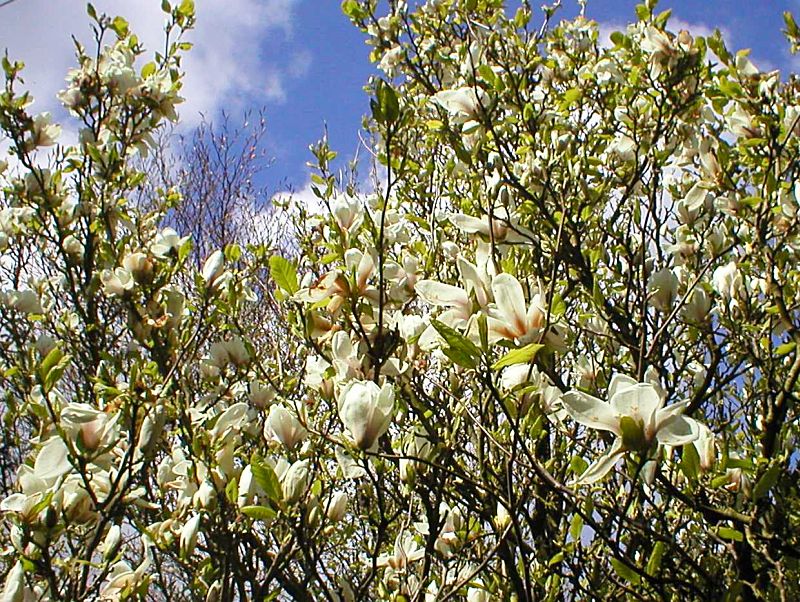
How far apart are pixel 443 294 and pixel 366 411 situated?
0.23 meters

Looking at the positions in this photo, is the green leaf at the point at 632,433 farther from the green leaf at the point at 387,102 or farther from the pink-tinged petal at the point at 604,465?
the green leaf at the point at 387,102

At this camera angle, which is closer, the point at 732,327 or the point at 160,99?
the point at 732,327

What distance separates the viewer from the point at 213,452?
4.63 feet

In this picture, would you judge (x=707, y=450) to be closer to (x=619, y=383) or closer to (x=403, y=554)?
(x=619, y=383)

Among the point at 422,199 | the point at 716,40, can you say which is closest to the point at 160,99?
the point at 422,199

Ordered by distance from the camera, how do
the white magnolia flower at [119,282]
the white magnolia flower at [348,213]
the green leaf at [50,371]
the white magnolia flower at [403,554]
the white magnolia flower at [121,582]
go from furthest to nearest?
the white magnolia flower at [403,554] → the white magnolia flower at [119,282] → the white magnolia flower at [348,213] → the white magnolia flower at [121,582] → the green leaf at [50,371]

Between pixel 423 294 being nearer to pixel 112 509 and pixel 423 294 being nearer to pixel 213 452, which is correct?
pixel 213 452

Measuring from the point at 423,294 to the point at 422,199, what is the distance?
1.73 metres

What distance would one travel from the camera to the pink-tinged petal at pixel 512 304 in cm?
103

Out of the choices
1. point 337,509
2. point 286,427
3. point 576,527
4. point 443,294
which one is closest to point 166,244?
point 286,427

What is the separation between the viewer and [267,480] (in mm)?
1136

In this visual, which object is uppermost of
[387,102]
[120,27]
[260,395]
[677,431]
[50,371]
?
[120,27]

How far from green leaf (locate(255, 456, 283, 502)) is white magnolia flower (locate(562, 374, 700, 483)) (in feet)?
1.72

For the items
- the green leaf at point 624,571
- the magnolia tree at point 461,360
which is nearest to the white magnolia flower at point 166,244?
the magnolia tree at point 461,360
